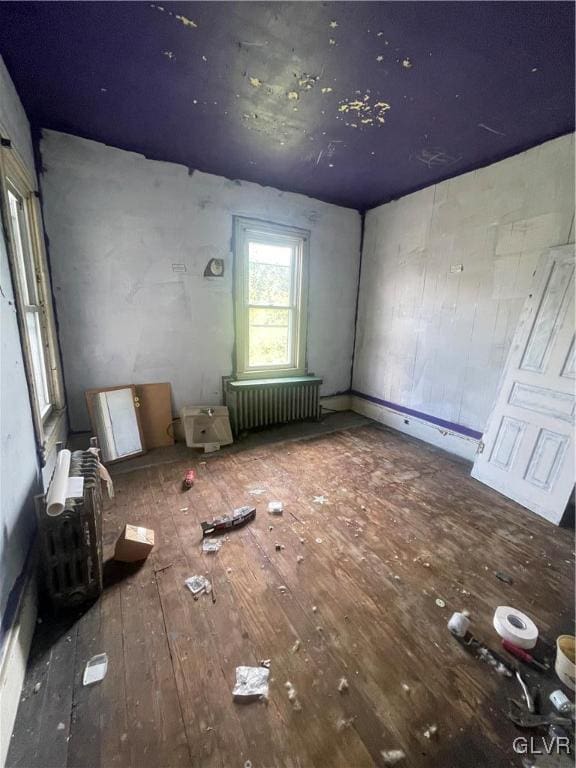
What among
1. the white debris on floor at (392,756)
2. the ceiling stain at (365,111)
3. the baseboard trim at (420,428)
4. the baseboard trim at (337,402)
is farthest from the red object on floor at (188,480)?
the ceiling stain at (365,111)

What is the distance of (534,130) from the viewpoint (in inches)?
87.1

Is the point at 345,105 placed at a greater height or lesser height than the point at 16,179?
greater

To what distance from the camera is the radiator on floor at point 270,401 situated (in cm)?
342

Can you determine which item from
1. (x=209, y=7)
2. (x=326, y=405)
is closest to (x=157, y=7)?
(x=209, y=7)

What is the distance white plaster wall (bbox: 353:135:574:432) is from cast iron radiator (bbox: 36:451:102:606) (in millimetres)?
3119

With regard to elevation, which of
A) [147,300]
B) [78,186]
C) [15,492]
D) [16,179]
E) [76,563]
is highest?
[78,186]

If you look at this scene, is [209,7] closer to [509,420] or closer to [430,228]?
[430,228]

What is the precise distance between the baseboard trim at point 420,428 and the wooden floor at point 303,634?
657 mm

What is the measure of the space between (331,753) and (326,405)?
11.4ft

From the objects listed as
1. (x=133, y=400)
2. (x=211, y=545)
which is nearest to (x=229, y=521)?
(x=211, y=545)

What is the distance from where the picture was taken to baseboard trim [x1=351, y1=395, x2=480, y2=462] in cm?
300

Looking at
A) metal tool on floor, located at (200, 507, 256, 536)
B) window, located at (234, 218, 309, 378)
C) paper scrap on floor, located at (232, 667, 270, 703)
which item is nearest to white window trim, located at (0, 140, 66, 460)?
metal tool on floor, located at (200, 507, 256, 536)

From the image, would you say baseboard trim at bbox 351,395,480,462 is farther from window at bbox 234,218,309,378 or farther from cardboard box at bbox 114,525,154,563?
cardboard box at bbox 114,525,154,563

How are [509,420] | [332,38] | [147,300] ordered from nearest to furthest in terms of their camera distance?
[332,38] < [509,420] < [147,300]
